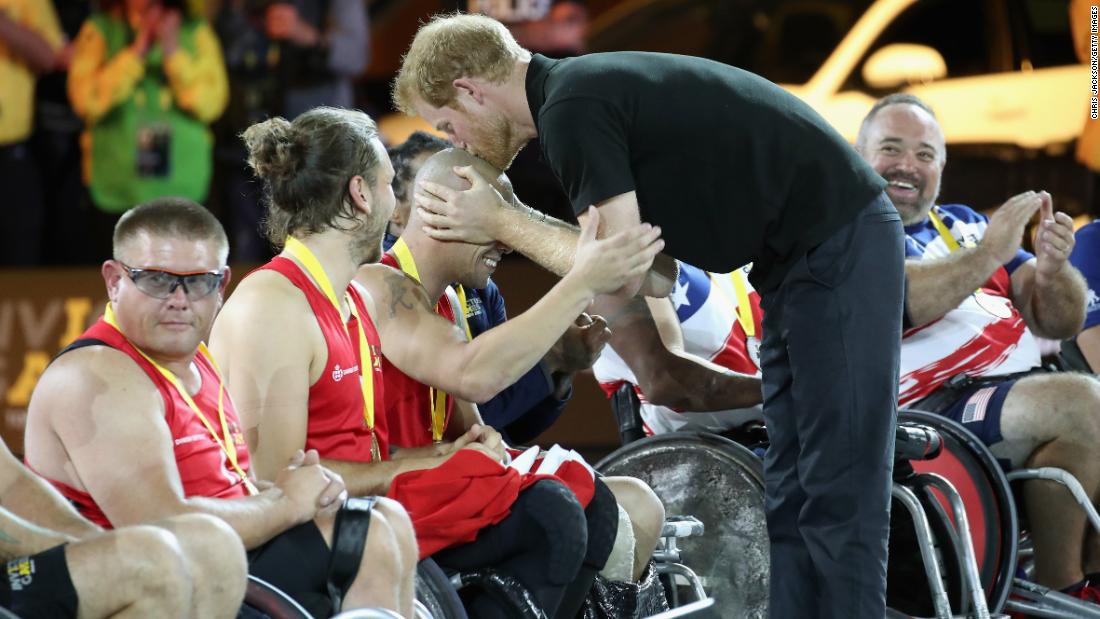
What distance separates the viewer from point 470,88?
2.93 m

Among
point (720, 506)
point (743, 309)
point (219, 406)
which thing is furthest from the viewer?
point (743, 309)

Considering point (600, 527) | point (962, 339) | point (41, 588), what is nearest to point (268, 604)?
point (41, 588)

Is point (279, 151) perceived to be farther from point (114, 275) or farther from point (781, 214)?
point (781, 214)

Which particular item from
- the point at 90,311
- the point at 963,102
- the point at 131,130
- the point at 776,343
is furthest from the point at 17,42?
the point at 776,343

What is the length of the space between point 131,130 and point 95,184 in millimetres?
295

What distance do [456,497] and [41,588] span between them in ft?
3.09

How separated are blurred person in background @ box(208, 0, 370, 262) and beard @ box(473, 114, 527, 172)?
3807mm

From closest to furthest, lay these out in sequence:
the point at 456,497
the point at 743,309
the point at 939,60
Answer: the point at 456,497 < the point at 743,309 < the point at 939,60

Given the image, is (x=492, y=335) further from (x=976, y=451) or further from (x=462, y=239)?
(x=976, y=451)

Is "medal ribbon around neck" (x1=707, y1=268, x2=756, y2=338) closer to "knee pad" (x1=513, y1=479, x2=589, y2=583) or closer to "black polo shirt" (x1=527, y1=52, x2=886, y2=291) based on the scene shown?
"black polo shirt" (x1=527, y1=52, x2=886, y2=291)

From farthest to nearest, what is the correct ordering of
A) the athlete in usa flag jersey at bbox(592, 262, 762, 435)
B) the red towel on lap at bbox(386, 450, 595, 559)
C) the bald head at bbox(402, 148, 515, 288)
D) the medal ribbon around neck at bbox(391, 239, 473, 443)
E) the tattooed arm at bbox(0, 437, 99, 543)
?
1. the athlete in usa flag jersey at bbox(592, 262, 762, 435)
2. the medal ribbon around neck at bbox(391, 239, 473, 443)
3. the bald head at bbox(402, 148, 515, 288)
4. the red towel on lap at bbox(386, 450, 595, 559)
5. the tattooed arm at bbox(0, 437, 99, 543)

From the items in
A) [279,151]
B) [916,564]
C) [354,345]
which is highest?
[279,151]

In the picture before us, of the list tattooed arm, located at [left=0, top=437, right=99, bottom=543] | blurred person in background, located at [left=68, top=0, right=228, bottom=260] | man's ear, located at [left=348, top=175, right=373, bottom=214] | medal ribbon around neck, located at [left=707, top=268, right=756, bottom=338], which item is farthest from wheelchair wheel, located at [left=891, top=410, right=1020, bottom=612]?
blurred person in background, located at [left=68, top=0, right=228, bottom=260]

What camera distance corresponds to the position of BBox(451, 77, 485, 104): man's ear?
115 inches
